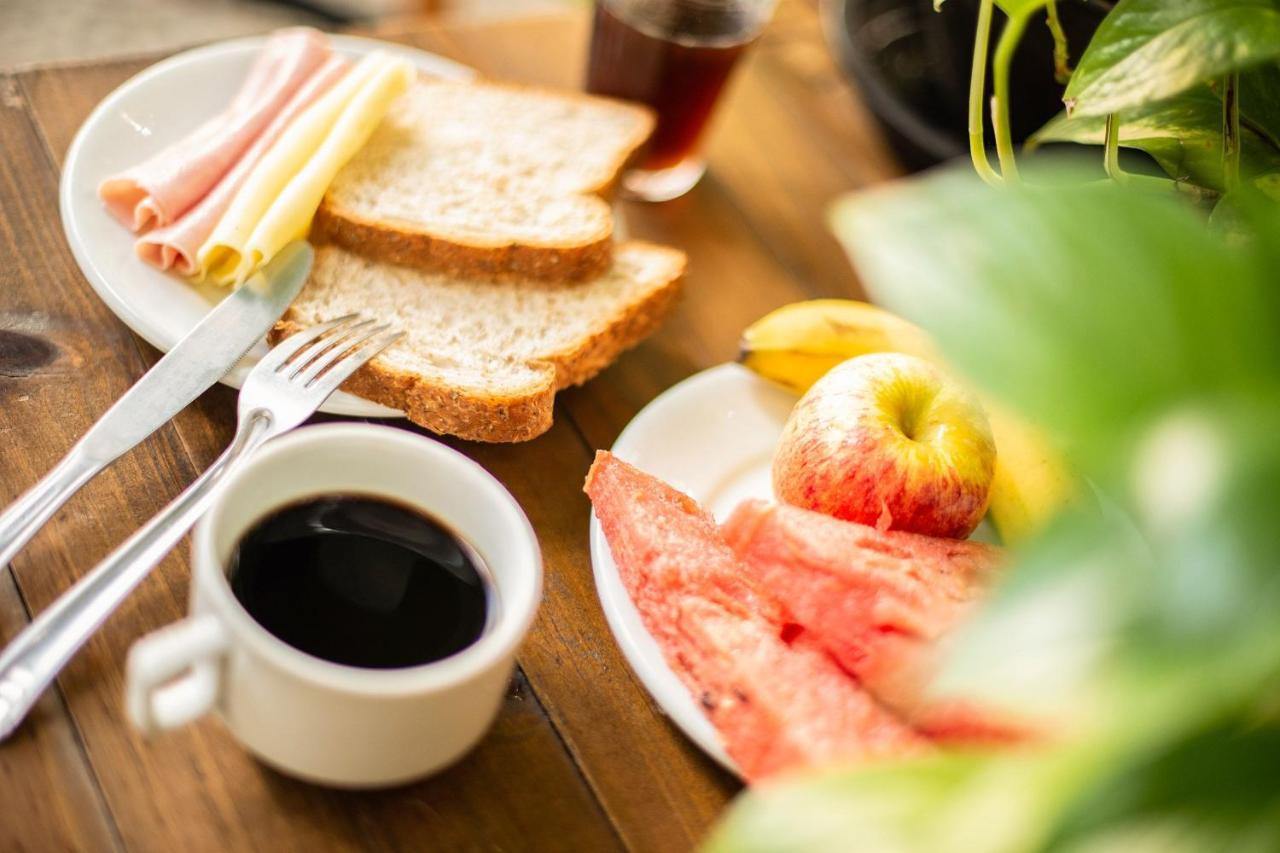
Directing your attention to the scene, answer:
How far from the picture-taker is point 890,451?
0.95 metres

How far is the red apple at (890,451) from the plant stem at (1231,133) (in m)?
0.26

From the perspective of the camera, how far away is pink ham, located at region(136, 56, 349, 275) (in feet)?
3.45

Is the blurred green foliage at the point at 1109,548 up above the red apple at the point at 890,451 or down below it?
above

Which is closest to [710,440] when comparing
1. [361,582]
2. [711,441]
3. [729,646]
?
[711,441]

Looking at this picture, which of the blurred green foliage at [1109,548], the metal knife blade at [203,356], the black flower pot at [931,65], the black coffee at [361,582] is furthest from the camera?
the black flower pot at [931,65]

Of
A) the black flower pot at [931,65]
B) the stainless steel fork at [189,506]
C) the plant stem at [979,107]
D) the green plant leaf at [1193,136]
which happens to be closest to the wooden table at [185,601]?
the stainless steel fork at [189,506]

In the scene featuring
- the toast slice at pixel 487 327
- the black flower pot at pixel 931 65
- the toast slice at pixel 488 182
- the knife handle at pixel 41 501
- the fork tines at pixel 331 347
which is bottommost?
the toast slice at pixel 487 327

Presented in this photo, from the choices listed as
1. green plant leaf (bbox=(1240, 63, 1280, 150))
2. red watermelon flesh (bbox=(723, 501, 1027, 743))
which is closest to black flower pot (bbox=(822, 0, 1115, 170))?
green plant leaf (bbox=(1240, 63, 1280, 150))

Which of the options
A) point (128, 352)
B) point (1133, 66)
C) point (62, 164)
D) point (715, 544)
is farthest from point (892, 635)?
point (62, 164)

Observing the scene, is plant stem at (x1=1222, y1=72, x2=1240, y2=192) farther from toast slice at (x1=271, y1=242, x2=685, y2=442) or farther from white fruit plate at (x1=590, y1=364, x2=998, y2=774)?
toast slice at (x1=271, y1=242, x2=685, y2=442)

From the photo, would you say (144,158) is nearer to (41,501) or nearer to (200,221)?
(200,221)

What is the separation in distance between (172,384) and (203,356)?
38mm

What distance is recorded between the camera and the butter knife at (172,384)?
0.81m

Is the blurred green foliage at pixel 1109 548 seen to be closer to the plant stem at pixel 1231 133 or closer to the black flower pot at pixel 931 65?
the plant stem at pixel 1231 133
